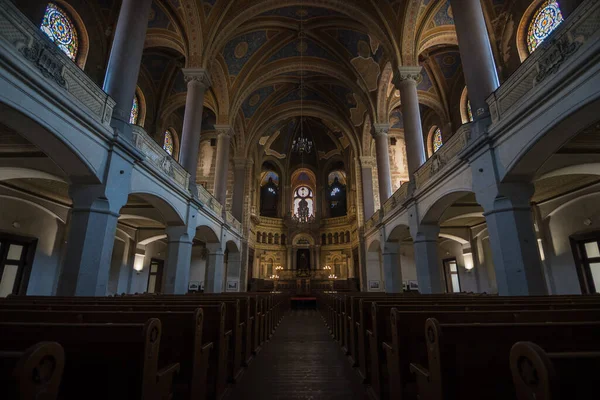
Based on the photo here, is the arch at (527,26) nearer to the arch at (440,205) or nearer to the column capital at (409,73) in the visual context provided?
the column capital at (409,73)

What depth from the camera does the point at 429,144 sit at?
19.3 metres

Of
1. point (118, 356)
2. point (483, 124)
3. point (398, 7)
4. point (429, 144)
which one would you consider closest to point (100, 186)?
point (118, 356)

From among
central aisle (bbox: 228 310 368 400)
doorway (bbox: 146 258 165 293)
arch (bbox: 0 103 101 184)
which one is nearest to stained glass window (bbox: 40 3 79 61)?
arch (bbox: 0 103 101 184)

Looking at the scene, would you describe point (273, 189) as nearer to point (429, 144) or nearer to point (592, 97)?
point (429, 144)

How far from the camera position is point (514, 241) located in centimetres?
565

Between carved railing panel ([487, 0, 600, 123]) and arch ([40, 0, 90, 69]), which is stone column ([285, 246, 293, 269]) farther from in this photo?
carved railing panel ([487, 0, 600, 123])

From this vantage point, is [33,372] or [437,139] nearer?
[33,372]

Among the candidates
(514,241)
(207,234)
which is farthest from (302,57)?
(514,241)

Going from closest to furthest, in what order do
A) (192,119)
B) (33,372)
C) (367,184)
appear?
1. (33,372)
2. (192,119)
3. (367,184)

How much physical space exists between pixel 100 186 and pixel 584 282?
14.3 m

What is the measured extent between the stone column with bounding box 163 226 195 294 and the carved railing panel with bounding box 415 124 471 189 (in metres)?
8.56

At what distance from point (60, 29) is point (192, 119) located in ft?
19.0

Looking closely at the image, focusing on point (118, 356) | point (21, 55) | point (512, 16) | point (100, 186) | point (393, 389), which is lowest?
point (393, 389)

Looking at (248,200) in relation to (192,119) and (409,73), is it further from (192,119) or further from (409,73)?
(409,73)
